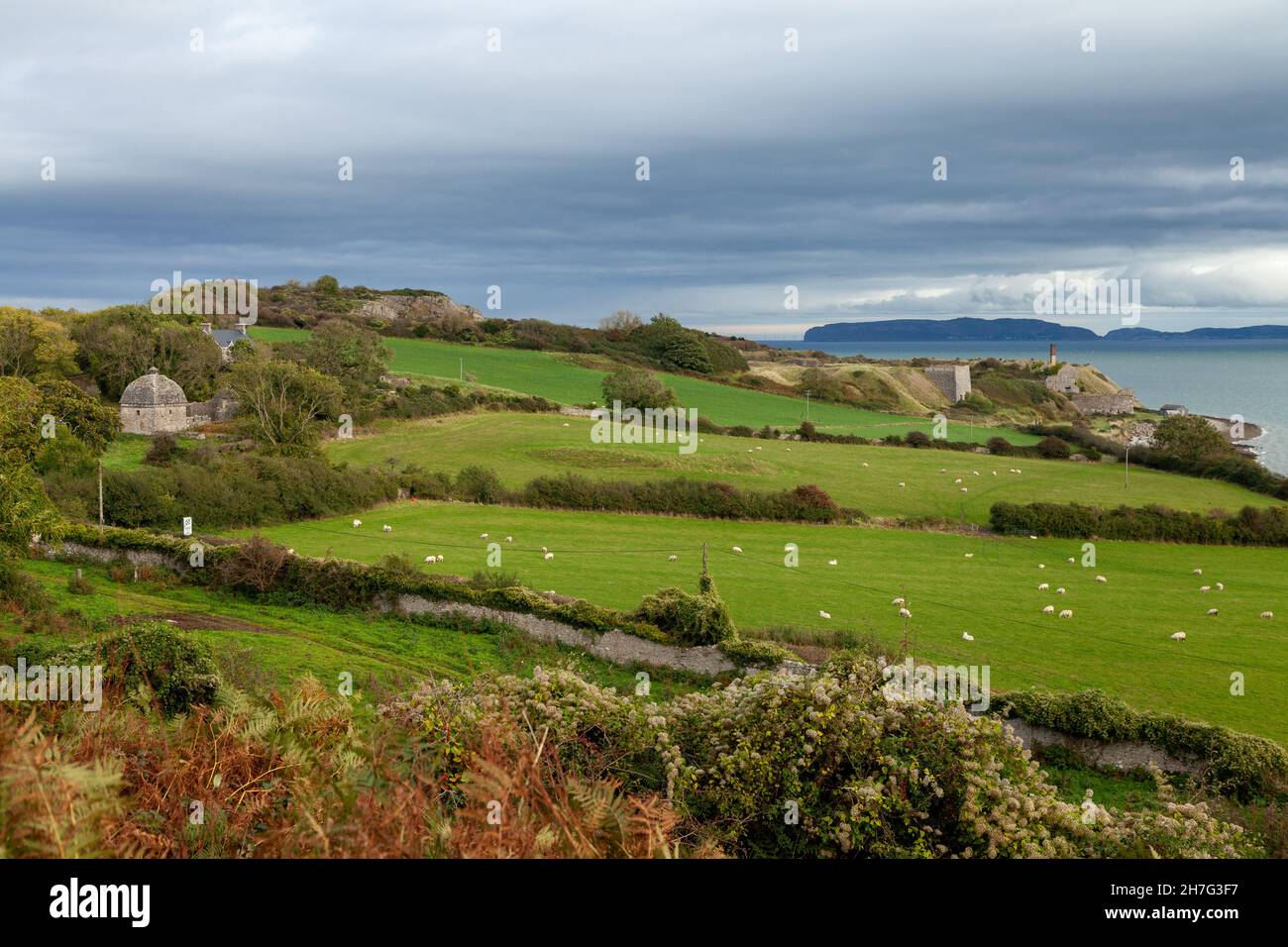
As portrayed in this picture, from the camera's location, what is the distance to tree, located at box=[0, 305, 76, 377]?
68.1 metres

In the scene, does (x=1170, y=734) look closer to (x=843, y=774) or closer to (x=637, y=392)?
(x=843, y=774)

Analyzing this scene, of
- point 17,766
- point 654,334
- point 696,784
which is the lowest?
point 696,784

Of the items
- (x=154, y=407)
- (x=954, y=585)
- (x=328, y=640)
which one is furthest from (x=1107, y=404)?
(x=328, y=640)

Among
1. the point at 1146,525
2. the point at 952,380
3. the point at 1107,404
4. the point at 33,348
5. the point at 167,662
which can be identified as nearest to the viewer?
the point at 167,662

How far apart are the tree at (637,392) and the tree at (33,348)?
39.4 meters

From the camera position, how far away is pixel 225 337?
3408 inches

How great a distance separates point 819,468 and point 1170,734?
39608 millimetres

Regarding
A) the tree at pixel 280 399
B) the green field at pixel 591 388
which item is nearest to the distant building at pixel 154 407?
the tree at pixel 280 399

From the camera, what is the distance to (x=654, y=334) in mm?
124562
